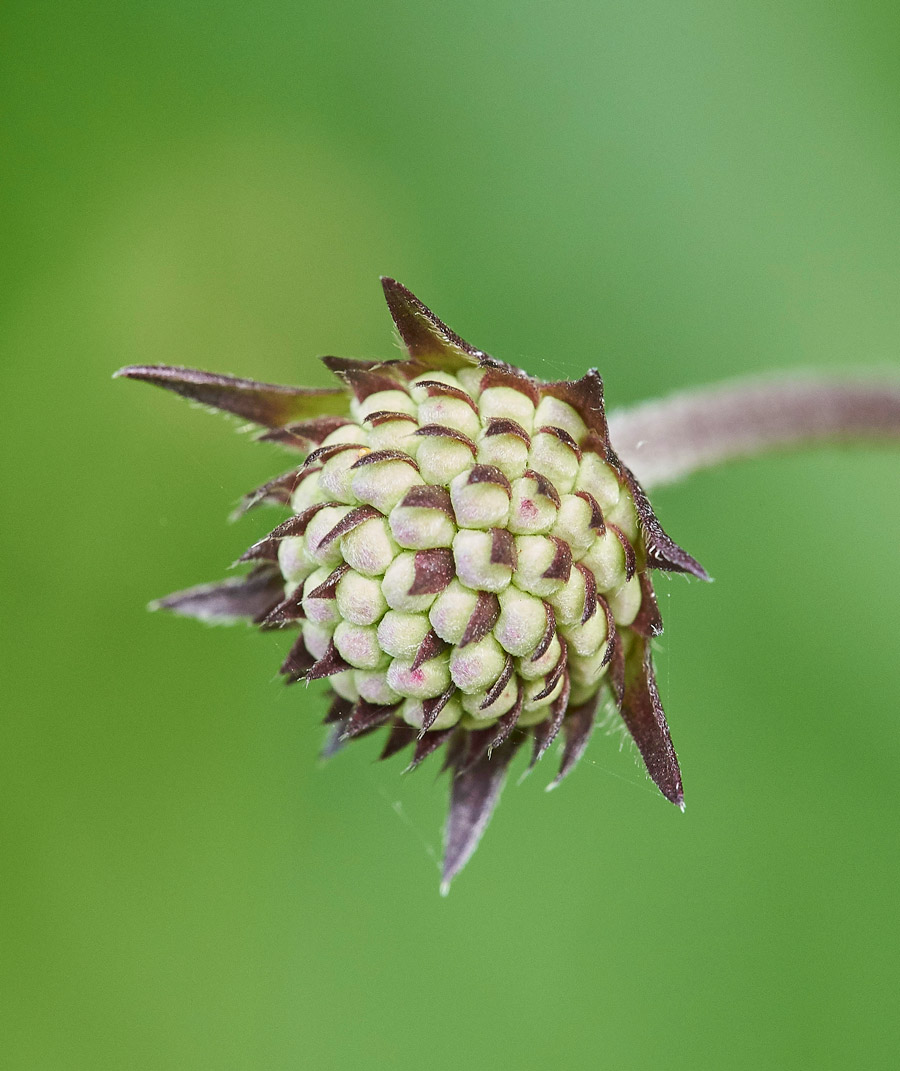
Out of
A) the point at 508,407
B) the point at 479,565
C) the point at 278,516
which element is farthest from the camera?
the point at 278,516

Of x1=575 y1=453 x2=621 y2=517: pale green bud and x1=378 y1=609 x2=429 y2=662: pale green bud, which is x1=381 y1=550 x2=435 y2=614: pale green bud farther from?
x1=575 y1=453 x2=621 y2=517: pale green bud

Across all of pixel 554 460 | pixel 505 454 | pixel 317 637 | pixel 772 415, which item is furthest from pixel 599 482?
pixel 772 415

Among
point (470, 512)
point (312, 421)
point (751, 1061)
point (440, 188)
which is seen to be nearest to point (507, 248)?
point (440, 188)

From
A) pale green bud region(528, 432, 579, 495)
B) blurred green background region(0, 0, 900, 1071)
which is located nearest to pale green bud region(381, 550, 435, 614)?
pale green bud region(528, 432, 579, 495)

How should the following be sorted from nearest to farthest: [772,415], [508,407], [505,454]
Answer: [505,454] → [508,407] → [772,415]

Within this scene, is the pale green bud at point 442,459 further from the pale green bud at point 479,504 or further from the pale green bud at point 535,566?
the pale green bud at point 535,566

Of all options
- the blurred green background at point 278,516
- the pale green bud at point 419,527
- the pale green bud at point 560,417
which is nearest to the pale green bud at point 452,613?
the pale green bud at point 419,527

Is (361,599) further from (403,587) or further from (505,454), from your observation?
(505,454)
